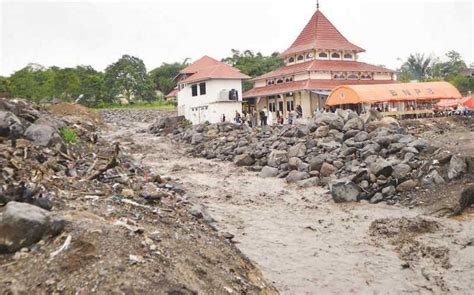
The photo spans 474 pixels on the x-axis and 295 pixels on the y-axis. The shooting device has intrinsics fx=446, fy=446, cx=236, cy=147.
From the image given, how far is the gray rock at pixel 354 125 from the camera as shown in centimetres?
2214

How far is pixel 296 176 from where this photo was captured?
18.5 metres

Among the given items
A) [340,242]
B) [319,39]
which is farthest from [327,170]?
[319,39]

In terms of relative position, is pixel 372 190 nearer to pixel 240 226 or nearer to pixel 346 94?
pixel 240 226

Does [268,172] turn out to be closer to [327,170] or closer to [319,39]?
[327,170]

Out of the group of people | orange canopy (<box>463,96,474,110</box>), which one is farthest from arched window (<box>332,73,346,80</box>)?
orange canopy (<box>463,96,474,110</box>)

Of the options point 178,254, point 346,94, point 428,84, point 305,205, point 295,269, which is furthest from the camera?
point 428,84

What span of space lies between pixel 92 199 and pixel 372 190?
1020 centimetres

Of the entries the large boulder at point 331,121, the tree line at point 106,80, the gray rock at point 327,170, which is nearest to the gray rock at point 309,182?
the gray rock at point 327,170

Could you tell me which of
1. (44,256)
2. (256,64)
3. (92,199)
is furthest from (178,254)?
(256,64)

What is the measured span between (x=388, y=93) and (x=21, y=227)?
89.5 ft

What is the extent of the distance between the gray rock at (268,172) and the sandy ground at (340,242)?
220cm

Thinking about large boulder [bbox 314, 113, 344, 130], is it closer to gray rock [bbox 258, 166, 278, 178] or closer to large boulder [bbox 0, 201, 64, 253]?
gray rock [bbox 258, 166, 278, 178]

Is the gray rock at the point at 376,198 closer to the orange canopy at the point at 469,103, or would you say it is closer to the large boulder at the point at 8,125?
the large boulder at the point at 8,125

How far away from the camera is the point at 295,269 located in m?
9.02
